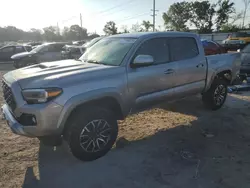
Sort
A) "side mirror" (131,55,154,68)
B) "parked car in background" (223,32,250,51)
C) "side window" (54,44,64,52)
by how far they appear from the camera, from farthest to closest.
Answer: "parked car in background" (223,32,250,51) < "side window" (54,44,64,52) < "side mirror" (131,55,154,68)

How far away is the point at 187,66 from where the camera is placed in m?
5.20

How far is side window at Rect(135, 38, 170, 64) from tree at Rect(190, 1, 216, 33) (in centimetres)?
5465

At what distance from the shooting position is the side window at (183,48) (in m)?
5.07

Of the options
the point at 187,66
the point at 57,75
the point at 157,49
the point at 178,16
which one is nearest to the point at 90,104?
the point at 57,75

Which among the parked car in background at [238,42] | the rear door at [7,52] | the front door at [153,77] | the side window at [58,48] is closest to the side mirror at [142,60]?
the front door at [153,77]

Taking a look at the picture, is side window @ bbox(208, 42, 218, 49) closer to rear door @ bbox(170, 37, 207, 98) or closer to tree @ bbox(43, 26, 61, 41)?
rear door @ bbox(170, 37, 207, 98)

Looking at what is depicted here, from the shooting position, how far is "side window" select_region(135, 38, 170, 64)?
457 centimetres

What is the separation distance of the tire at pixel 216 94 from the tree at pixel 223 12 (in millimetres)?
55621

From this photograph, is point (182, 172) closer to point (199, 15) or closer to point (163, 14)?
point (199, 15)

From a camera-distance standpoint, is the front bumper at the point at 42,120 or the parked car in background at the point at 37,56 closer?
the front bumper at the point at 42,120

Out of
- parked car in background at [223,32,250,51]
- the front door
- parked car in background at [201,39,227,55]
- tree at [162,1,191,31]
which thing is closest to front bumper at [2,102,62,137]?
the front door

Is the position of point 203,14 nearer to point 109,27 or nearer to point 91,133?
point 109,27

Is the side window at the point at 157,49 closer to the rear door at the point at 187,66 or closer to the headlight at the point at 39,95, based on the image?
the rear door at the point at 187,66

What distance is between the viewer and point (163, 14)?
209 feet
